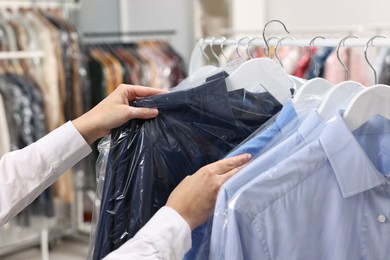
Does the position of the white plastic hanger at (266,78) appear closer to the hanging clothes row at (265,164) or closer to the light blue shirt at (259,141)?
the hanging clothes row at (265,164)

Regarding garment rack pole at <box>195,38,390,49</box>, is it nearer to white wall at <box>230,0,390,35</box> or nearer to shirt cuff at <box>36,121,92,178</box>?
shirt cuff at <box>36,121,92,178</box>

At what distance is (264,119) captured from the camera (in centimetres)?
118

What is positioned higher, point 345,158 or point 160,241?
point 345,158

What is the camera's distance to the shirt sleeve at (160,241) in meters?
0.89

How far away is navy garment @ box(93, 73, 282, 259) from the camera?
1.09 m

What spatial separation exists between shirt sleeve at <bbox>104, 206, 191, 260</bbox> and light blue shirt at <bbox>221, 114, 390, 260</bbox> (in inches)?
3.0

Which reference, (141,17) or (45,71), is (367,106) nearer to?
(45,71)

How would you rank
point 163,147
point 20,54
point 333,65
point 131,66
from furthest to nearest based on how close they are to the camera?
point 131,66 → point 20,54 → point 333,65 → point 163,147

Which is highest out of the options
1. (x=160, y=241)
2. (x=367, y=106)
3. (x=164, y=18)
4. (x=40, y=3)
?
(x=40, y=3)

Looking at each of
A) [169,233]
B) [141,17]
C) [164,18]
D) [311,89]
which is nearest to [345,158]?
[311,89]

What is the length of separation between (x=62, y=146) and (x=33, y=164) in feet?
0.25

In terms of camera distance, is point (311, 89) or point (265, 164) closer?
point (265, 164)

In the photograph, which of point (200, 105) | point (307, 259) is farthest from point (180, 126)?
point (307, 259)

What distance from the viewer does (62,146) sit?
122 centimetres
